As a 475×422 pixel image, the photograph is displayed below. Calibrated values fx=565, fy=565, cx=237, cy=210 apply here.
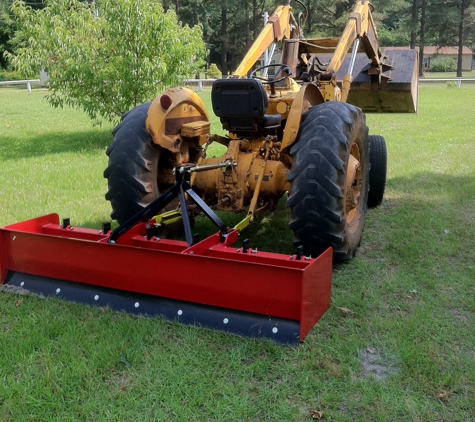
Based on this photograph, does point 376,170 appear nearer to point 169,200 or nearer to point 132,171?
point 132,171

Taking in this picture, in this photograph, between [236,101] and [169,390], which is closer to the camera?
[169,390]

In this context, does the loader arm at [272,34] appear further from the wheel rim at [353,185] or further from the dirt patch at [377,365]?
the dirt patch at [377,365]

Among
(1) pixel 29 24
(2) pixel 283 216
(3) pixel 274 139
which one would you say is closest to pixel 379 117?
(1) pixel 29 24

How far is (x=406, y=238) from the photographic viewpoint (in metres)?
5.52

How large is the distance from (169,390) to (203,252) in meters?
1.06

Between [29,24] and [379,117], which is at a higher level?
[29,24]

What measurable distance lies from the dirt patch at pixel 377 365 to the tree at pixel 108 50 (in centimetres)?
832

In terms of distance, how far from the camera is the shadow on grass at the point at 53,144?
10734 mm

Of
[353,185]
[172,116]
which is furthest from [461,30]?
[172,116]

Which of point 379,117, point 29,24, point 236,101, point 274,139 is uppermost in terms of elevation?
point 29,24

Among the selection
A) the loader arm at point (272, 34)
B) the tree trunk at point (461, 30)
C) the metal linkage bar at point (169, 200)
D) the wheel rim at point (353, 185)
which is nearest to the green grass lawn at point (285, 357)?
the wheel rim at point (353, 185)

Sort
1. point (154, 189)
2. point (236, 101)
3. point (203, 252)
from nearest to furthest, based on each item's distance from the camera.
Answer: point (203, 252) → point (236, 101) → point (154, 189)

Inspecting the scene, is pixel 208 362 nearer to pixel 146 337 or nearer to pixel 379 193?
pixel 146 337

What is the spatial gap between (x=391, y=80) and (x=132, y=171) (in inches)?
191
